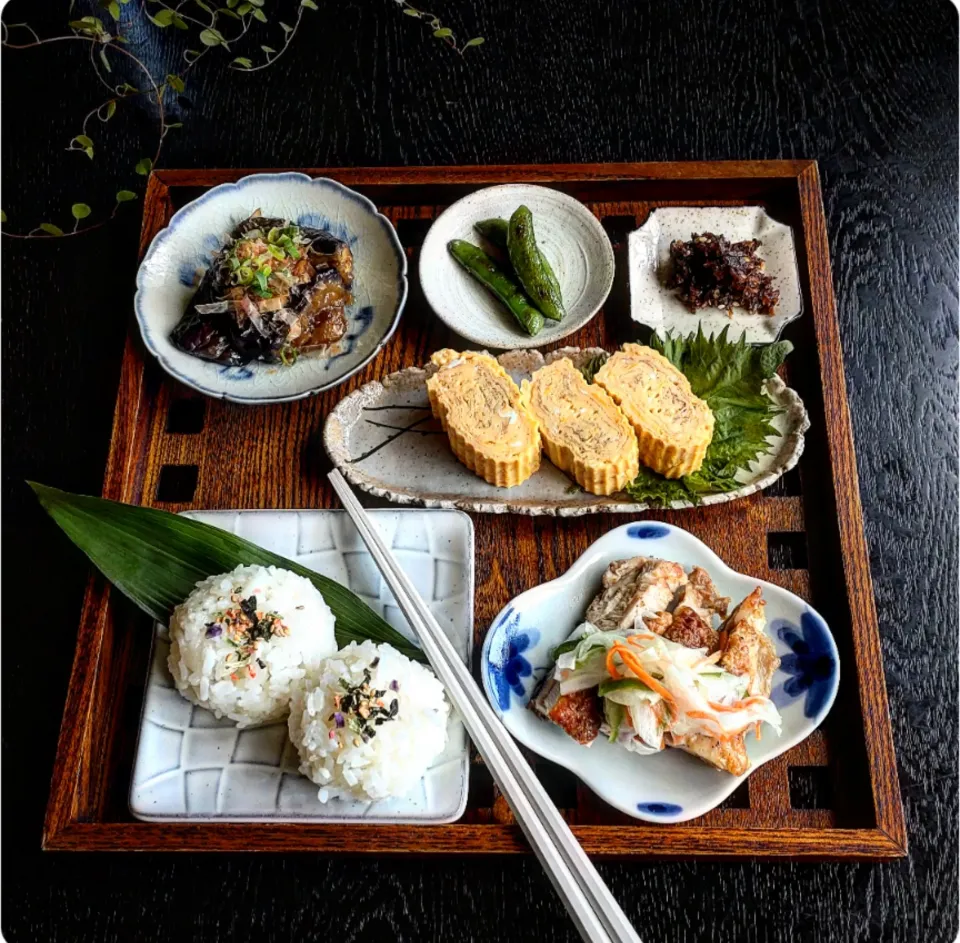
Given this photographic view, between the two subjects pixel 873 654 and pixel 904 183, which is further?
pixel 904 183

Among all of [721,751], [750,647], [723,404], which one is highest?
[723,404]

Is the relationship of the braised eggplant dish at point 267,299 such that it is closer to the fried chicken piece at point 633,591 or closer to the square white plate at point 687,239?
the square white plate at point 687,239

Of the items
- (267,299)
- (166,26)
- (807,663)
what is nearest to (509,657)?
(807,663)

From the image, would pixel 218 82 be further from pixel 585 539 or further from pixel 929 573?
pixel 929 573

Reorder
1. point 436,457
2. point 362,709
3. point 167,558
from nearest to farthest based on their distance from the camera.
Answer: point 362,709 → point 167,558 → point 436,457

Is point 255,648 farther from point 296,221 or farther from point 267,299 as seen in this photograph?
point 296,221

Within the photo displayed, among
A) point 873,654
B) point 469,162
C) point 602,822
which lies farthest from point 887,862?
point 469,162

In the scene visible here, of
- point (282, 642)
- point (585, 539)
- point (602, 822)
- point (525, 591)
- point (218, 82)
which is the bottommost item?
point (602, 822)
